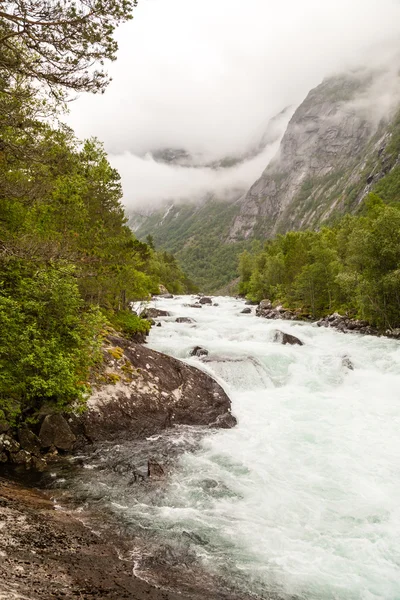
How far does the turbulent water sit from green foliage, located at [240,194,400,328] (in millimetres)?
14977

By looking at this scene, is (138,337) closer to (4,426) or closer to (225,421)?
(225,421)

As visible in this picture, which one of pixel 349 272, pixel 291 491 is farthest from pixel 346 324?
pixel 291 491

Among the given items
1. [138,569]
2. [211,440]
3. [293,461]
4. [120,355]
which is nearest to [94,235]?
[120,355]

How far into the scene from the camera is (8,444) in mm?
12539

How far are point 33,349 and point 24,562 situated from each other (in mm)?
7506

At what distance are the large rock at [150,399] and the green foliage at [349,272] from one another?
24220mm

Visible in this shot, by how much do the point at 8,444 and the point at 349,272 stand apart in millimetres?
44804

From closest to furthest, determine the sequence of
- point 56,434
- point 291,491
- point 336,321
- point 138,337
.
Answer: point 291,491
point 56,434
point 138,337
point 336,321

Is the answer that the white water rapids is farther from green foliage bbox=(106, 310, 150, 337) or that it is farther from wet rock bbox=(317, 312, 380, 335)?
wet rock bbox=(317, 312, 380, 335)

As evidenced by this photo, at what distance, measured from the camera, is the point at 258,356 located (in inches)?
1089

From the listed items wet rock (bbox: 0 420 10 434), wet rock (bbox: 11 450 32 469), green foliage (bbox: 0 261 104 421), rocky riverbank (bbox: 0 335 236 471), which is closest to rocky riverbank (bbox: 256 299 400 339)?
rocky riverbank (bbox: 0 335 236 471)

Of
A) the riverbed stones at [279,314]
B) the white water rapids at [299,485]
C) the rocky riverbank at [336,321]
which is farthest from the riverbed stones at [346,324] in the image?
the white water rapids at [299,485]

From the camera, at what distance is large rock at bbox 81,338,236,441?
15.9 meters

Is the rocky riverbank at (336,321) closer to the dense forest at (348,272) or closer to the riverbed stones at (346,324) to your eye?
the riverbed stones at (346,324)
